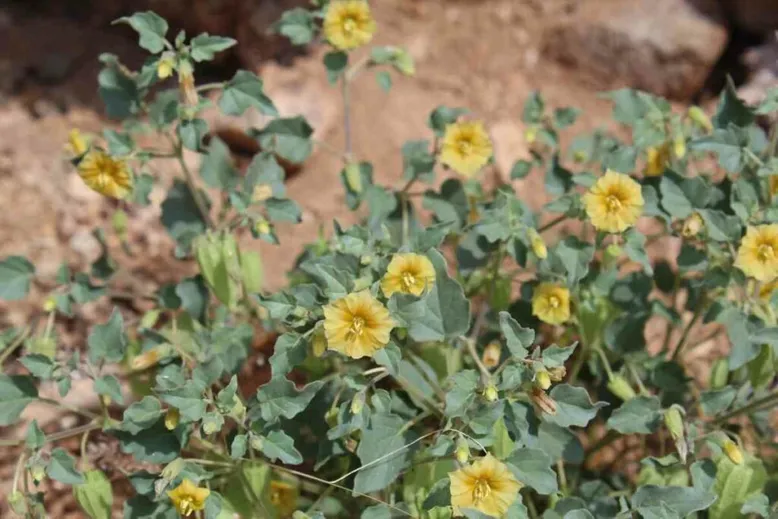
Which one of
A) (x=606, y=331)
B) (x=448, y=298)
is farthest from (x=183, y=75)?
(x=606, y=331)

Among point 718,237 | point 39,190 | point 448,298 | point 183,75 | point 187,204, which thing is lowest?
point 39,190

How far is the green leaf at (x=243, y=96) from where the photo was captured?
2172mm

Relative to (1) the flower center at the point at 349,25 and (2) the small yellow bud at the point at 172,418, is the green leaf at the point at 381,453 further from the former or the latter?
(1) the flower center at the point at 349,25

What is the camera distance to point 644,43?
3568 millimetres

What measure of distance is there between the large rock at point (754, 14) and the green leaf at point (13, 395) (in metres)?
3.03

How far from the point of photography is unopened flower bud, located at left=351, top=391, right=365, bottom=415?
6.06 feet

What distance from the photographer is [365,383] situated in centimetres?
192

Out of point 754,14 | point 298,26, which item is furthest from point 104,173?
point 754,14

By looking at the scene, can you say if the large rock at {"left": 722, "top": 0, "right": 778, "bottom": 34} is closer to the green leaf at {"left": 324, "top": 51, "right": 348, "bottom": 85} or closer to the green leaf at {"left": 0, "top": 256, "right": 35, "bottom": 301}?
the green leaf at {"left": 324, "top": 51, "right": 348, "bottom": 85}

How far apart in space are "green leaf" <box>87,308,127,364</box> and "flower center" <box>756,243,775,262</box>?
153 centimetres

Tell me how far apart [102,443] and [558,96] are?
231 centimetres

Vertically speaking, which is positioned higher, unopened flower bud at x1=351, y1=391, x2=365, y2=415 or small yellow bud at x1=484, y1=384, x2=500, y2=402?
small yellow bud at x1=484, y1=384, x2=500, y2=402

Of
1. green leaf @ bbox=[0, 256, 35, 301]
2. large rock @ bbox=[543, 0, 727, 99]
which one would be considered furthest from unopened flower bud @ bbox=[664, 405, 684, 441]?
large rock @ bbox=[543, 0, 727, 99]

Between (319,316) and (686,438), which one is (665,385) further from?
(319,316)
